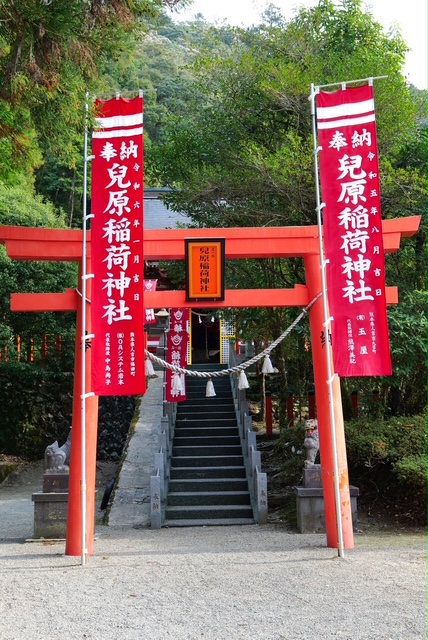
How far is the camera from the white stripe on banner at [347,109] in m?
8.03

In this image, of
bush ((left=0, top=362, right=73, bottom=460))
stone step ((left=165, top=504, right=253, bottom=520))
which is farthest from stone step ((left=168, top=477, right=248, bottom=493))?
bush ((left=0, top=362, right=73, bottom=460))

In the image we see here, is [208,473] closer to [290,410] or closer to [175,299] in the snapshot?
[290,410]

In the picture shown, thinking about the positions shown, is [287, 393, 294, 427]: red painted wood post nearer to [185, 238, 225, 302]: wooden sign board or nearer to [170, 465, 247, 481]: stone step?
[170, 465, 247, 481]: stone step

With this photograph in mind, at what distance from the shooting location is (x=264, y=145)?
45.2 ft

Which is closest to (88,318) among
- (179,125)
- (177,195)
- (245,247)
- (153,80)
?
(245,247)

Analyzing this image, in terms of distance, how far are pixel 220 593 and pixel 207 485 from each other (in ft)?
22.3

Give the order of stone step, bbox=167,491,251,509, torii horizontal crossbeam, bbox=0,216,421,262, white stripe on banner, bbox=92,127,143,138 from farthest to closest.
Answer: stone step, bbox=167,491,251,509
torii horizontal crossbeam, bbox=0,216,421,262
white stripe on banner, bbox=92,127,143,138

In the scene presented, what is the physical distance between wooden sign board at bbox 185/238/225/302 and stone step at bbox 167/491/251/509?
17.1ft

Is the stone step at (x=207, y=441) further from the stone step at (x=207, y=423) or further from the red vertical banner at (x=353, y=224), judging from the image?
the red vertical banner at (x=353, y=224)

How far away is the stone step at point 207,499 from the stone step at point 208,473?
733 mm

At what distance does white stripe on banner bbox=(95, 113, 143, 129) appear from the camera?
8109 millimetres

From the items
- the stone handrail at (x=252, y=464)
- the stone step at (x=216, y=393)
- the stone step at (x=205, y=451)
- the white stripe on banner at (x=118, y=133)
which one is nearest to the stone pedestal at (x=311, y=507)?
the stone handrail at (x=252, y=464)

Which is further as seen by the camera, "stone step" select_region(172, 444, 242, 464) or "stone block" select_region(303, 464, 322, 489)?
"stone step" select_region(172, 444, 242, 464)

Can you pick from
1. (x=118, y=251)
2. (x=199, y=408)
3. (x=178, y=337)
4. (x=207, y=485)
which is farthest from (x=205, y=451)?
(x=118, y=251)
